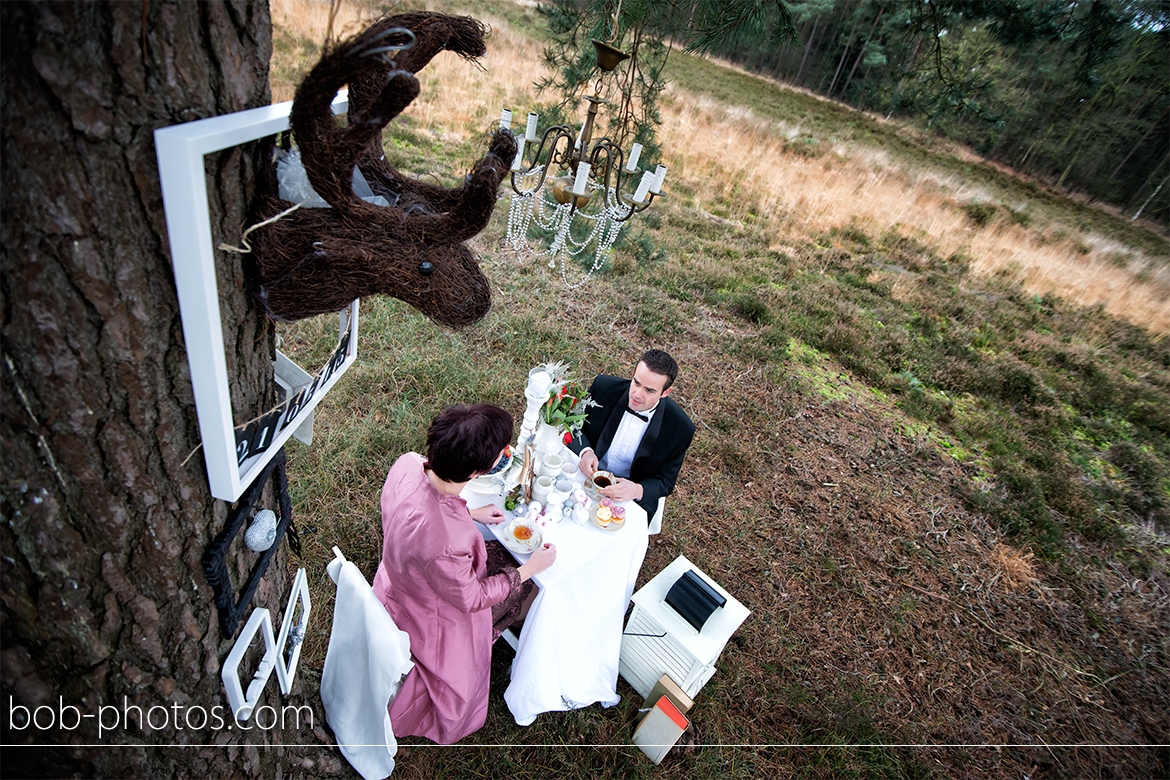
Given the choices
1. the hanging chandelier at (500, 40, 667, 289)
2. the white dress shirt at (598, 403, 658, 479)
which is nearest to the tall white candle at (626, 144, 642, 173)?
the hanging chandelier at (500, 40, 667, 289)

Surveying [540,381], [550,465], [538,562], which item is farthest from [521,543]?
[540,381]

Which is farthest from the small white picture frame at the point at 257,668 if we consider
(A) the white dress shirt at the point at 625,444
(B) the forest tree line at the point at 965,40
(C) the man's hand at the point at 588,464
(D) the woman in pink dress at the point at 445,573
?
(B) the forest tree line at the point at 965,40

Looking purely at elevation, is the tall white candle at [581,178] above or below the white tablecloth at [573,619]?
above

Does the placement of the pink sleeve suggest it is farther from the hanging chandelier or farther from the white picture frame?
the hanging chandelier

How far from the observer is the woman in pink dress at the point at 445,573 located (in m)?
1.85

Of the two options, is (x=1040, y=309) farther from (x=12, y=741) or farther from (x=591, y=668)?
(x=12, y=741)

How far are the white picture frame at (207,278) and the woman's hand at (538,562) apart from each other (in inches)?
50.0

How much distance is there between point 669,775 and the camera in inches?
101

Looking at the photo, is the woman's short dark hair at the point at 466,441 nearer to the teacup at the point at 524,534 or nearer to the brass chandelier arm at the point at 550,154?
the teacup at the point at 524,534

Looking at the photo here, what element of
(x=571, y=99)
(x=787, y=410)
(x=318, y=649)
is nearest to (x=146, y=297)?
(x=318, y=649)

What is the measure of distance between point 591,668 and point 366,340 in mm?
3415

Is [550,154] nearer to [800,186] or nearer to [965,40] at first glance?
[965,40]

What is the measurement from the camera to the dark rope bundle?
2.91 ft

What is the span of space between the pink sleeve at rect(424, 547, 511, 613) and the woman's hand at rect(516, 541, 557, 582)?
5.3 inches
